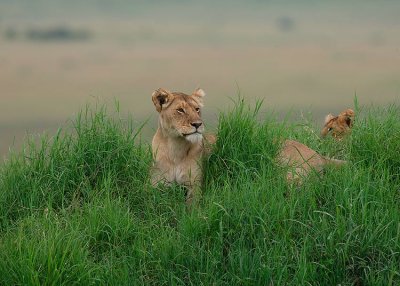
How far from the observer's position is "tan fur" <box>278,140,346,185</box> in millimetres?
7270

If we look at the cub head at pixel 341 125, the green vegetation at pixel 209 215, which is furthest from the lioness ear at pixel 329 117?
the green vegetation at pixel 209 215

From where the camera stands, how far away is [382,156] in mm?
7309

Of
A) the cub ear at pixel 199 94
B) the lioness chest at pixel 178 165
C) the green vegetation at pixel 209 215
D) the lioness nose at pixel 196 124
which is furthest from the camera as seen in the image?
the cub ear at pixel 199 94

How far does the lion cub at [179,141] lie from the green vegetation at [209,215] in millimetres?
117

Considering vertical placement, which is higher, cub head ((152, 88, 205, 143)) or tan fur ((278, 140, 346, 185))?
cub head ((152, 88, 205, 143))

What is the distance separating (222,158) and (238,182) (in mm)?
469

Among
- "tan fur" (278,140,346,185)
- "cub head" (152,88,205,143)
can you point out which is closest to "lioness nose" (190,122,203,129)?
"cub head" (152,88,205,143)

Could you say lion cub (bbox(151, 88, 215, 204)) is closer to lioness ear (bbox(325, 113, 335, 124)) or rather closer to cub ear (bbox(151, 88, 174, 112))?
cub ear (bbox(151, 88, 174, 112))

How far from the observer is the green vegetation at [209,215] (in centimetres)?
588

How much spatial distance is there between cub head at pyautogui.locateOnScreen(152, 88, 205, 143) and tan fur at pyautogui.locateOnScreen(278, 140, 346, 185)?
28.7 inches

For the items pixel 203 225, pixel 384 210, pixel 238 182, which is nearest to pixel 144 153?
pixel 238 182

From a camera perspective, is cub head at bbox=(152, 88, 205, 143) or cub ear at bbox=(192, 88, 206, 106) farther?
cub ear at bbox=(192, 88, 206, 106)

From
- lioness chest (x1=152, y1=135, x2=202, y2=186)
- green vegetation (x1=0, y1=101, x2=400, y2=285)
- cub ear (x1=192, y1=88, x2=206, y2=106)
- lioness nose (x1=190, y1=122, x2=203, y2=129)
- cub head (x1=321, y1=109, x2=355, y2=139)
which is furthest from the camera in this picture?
cub head (x1=321, y1=109, x2=355, y2=139)

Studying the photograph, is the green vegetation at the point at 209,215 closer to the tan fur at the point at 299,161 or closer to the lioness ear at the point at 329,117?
the tan fur at the point at 299,161
